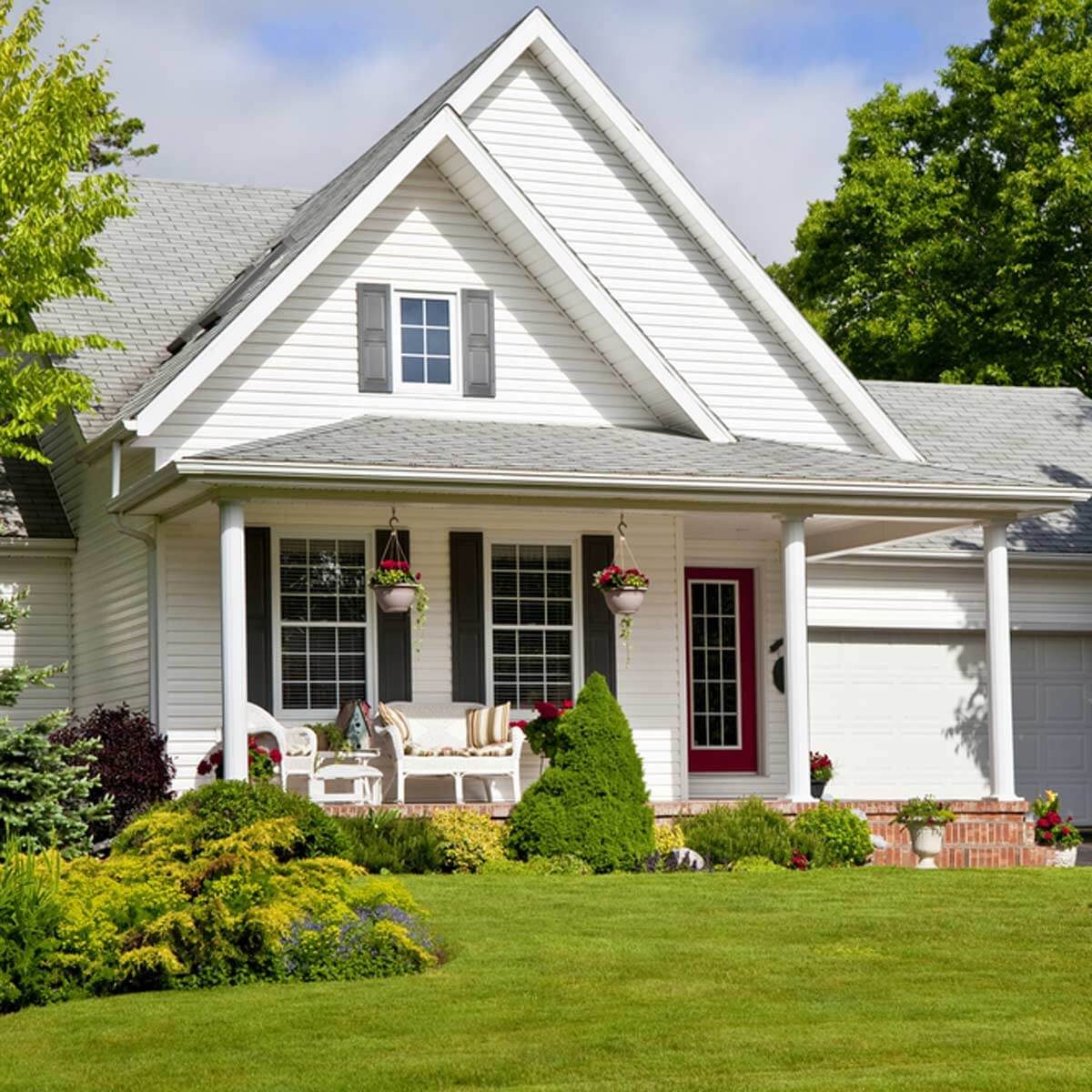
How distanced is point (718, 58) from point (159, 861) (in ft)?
66.7

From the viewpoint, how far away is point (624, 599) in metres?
17.6

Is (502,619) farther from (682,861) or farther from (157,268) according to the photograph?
(157,268)

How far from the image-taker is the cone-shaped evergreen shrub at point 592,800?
50.2 feet

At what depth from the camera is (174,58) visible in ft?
85.5

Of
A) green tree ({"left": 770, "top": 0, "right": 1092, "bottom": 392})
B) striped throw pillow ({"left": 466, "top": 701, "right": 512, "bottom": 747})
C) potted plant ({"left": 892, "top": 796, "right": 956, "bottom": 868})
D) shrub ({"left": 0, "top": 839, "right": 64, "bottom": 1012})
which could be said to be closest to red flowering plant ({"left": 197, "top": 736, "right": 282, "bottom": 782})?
striped throw pillow ({"left": 466, "top": 701, "right": 512, "bottom": 747})

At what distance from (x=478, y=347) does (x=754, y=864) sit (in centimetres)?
570

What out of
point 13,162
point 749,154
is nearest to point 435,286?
point 13,162

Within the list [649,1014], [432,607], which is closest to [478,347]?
[432,607]

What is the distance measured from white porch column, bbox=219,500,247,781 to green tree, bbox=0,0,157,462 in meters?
2.33

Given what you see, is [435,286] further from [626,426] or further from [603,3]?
[603,3]

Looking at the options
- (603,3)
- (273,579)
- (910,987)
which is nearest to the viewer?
(910,987)

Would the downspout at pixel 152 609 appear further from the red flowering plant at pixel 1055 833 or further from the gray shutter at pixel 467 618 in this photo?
the red flowering plant at pixel 1055 833

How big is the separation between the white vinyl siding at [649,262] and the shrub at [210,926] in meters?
9.83

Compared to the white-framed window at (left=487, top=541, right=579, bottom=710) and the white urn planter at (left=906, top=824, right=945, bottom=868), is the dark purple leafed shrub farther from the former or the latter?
the white urn planter at (left=906, top=824, right=945, bottom=868)
